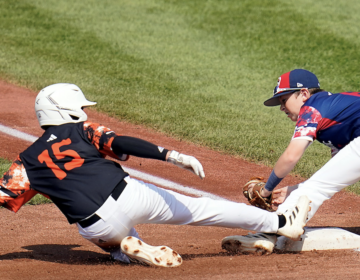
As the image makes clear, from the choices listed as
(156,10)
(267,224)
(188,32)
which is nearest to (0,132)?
(267,224)

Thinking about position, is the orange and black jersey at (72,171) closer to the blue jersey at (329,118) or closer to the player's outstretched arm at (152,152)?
the player's outstretched arm at (152,152)

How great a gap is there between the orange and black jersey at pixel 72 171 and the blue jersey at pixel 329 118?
4.84 feet

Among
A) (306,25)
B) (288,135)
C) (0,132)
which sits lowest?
(0,132)

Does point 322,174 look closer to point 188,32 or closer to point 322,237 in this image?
point 322,237

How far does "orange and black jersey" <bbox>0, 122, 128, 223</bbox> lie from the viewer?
352 cm

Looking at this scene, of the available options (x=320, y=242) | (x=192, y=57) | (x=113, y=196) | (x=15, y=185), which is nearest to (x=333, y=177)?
(x=320, y=242)

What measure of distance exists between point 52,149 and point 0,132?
4073mm

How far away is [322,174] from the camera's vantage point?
411 centimetres

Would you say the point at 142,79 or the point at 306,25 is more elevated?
the point at 306,25

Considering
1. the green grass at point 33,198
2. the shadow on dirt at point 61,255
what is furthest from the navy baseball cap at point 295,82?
the green grass at point 33,198

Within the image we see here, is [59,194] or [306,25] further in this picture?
[306,25]

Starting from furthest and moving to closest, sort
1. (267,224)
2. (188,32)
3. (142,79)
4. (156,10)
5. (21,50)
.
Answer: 1. (156,10)
2. (188,32)
3. (21,50)
4. (142,79)
5. (267,224)

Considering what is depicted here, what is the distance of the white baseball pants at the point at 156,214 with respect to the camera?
11.6 feet

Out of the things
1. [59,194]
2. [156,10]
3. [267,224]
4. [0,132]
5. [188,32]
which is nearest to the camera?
[59,194]
